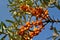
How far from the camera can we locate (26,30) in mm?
2512

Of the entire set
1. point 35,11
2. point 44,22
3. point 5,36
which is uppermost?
point 35,11

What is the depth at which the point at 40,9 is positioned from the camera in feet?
8.34

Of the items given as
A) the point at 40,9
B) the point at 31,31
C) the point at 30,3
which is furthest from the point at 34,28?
the point at 30,3

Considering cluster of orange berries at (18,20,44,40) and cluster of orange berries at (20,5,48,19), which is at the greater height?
cluster of orange berries at (20,5,48,19)

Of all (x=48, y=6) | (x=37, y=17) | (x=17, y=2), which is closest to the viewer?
(x=37, y=17)

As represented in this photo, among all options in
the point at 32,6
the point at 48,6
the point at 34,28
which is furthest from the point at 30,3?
the point at 34,28

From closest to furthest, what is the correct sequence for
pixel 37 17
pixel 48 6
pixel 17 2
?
1. pixel 37 17
2. pixel 48 6
3. pixel 17 2

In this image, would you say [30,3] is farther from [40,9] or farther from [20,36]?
[20,36]

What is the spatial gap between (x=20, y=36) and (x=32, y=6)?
45 cm

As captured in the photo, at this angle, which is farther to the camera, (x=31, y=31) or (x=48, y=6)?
(x=48, y=6)

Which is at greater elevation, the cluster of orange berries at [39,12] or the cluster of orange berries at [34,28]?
the cluster of orange berries at [39,12]

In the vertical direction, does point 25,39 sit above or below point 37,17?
below

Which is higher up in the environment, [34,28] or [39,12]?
[39,12]

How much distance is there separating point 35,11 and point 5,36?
58 cm
